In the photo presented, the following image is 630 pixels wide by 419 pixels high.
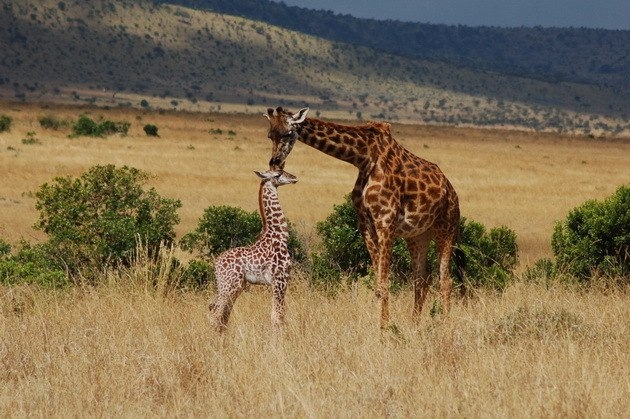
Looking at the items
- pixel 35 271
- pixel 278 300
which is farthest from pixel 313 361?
pixel 35 271

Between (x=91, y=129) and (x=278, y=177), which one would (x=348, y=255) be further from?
(x=91, y=129)

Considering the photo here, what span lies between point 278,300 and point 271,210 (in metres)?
0.71

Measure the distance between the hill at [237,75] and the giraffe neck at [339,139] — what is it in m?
130

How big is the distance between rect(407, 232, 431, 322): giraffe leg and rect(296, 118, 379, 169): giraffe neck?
4.32ft

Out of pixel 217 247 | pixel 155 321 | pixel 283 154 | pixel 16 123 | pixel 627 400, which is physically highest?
pixel 283 154

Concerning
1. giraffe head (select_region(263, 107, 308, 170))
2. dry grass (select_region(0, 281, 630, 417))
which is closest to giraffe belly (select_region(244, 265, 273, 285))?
dry grass (select_region(0, 281, 630, 417))

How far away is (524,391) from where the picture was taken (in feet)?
24.2

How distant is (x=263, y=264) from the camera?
9.01 m

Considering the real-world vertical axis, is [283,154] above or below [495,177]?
above

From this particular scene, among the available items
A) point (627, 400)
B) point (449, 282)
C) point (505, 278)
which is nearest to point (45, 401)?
point (627, 400)

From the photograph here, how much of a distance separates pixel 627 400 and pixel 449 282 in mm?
3524

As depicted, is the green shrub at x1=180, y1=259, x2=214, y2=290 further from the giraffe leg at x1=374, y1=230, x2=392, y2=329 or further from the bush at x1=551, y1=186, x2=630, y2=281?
the giraffe leg at x1=374, y1=230, x2=392, y2=329

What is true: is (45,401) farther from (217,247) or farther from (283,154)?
(217,247)

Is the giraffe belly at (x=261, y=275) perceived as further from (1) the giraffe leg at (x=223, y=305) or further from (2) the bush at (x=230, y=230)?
(2) the bush at (x=230, y=230)
